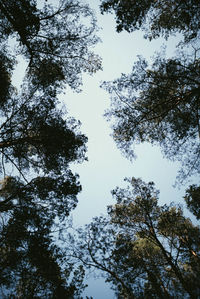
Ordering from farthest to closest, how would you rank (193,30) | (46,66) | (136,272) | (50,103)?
(136,272), (46,66), (50,103), (193,30)

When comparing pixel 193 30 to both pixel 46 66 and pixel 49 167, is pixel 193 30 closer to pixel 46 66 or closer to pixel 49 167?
pixel 46 66

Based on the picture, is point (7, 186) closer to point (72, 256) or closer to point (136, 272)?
point (72, 256)

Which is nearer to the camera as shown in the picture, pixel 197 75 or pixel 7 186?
pixel 197 75

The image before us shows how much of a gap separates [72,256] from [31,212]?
5.85m

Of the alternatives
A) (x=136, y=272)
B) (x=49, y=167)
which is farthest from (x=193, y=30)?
(x=136, y=272)

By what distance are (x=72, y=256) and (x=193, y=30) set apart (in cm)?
1380

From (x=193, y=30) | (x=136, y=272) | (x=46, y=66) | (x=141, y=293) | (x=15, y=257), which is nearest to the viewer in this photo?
(x=15, y=257)

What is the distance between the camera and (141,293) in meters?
8.74

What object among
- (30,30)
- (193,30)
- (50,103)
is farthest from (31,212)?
(193,30)

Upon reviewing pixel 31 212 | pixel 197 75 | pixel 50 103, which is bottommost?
pixel 31 212

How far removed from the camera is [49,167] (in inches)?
301

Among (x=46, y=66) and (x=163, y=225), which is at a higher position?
(x=46, y=66)

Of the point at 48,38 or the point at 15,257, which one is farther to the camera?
the point at 48,38

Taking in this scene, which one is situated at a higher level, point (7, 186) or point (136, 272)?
point (7, 186)
